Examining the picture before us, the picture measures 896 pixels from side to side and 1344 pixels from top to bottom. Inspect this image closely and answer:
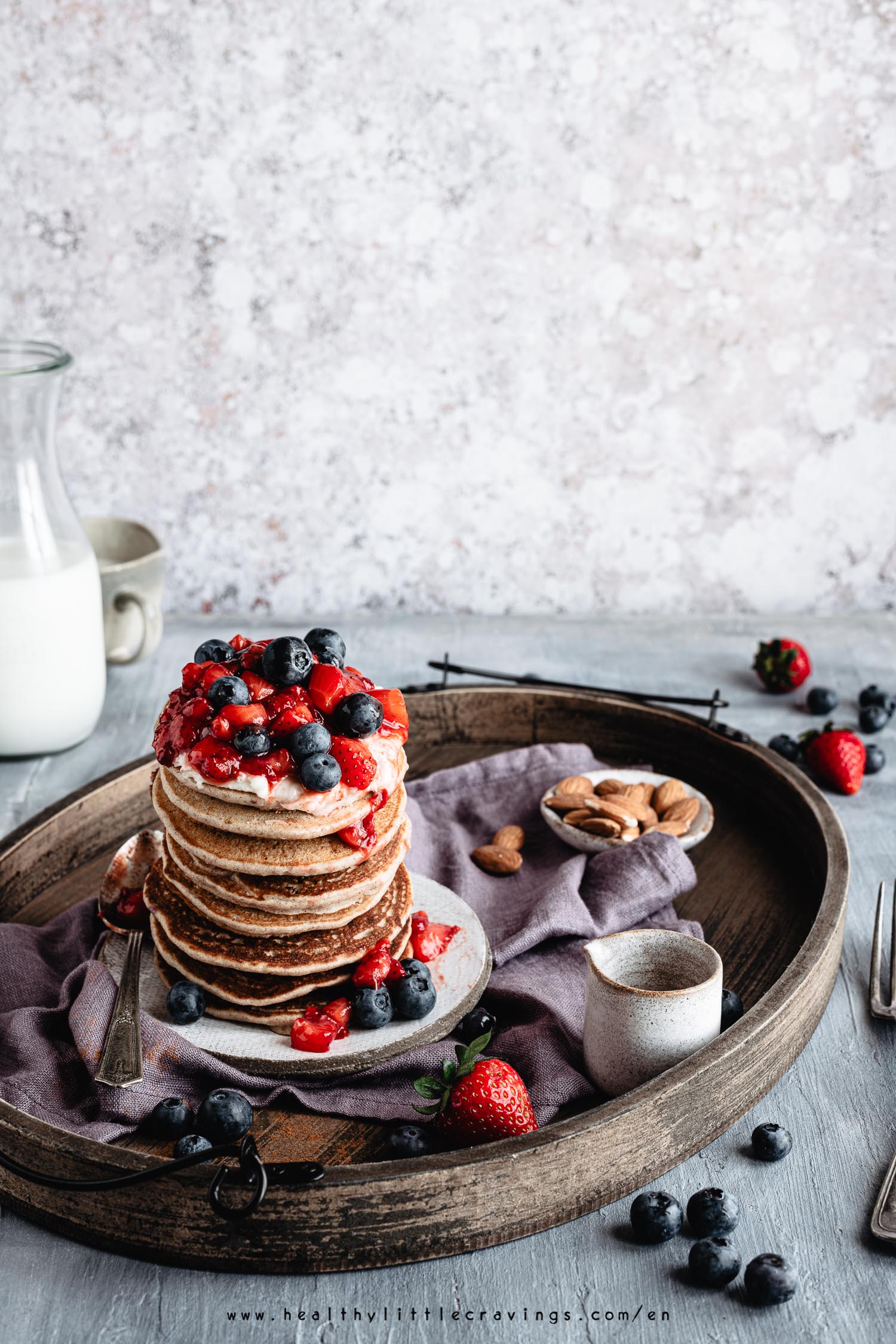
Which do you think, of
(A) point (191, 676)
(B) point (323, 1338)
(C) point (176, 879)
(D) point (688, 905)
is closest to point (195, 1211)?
(B) point (323, 1338)

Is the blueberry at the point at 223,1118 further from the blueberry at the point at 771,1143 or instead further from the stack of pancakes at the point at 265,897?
the blueberry at the point at 771,1143

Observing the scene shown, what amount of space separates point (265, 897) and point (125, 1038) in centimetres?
23

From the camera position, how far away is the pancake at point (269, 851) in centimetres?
148

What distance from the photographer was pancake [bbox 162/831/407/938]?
150cm

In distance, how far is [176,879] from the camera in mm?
1585

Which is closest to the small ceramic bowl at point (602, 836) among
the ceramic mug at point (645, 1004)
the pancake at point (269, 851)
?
the ceramic mug at point (645, 1004)

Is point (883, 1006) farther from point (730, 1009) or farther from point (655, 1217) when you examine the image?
point (655, 1217)

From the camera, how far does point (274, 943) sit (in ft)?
5.01

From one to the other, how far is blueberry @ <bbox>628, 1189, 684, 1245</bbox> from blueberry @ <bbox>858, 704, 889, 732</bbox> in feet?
4.63

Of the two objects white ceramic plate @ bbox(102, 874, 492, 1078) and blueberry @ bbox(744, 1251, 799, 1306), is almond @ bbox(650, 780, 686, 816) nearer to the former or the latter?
white ceramic plate @ bbox(102, 874, 492, 1078)

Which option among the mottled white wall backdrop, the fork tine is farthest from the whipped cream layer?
the mottled white wall backdrop

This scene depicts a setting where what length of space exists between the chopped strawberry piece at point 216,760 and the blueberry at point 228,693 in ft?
0.15

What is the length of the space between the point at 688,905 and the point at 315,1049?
66 cm

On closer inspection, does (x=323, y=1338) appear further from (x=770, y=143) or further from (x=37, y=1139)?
(x=770, y=143)
